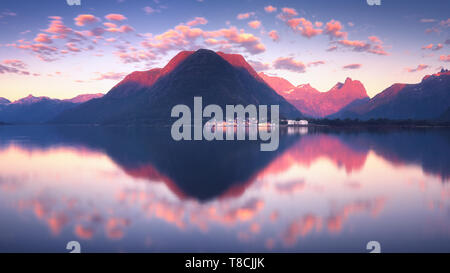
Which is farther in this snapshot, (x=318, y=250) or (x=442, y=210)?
(x=442, y=210)

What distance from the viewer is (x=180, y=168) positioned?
31.7 m
